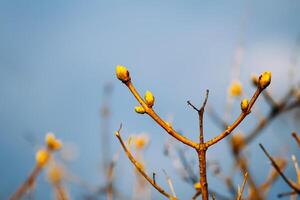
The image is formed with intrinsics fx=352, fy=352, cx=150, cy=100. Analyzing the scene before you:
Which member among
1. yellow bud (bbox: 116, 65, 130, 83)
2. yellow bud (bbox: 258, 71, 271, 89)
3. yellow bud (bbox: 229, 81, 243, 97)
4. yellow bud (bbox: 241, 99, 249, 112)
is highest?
yellow bud (bbox: 229, 81, 243, 97)

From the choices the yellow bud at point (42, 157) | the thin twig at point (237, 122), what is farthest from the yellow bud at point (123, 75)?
the yellow bud at point (42, 157)

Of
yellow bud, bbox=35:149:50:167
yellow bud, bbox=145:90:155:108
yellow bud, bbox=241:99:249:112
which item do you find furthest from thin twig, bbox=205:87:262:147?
yellow bud, bbox=35:149:50:167

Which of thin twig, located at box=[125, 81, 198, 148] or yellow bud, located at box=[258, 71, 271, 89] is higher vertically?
yellow bud, located at box=[258, 71, 271, 89]

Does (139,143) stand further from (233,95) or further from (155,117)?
(155,117)

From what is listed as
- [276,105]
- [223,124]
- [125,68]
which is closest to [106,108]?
[223,124]

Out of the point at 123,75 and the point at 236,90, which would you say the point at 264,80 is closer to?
the point at 123,75

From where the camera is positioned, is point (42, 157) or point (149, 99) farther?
point (42, 157)

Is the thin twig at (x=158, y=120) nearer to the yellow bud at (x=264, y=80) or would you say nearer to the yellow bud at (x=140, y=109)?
the yellow bud at (x=140, y=109)

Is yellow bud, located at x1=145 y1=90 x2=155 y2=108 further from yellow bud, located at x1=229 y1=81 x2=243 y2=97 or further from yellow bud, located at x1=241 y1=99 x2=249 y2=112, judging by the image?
yellow bud, located at x1=229 y1=81 x2=243 y2=97

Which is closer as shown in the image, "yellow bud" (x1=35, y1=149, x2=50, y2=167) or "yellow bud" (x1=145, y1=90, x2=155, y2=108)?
"yellow bud" (x1=145, y1=90, x2=155, y2=108)

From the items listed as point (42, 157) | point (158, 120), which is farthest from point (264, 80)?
point (42, 157)

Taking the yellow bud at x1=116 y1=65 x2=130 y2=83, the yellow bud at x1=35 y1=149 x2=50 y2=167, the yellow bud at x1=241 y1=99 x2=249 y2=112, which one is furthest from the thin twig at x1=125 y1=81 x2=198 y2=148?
the yellow bud at x1=35 y1=149 x2=50 y2=167
